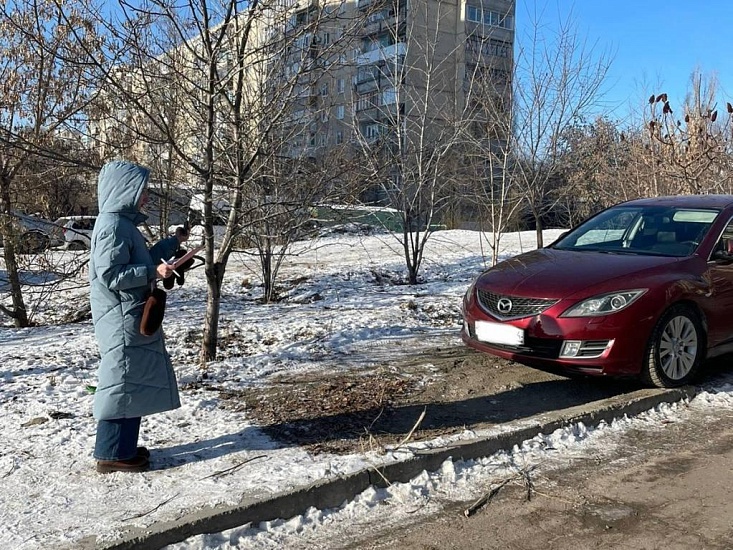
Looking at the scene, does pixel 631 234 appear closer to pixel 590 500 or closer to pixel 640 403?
pixel 640 403

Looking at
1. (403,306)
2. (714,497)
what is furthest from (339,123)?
(714,497)

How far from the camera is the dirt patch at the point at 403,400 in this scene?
14.7 ft

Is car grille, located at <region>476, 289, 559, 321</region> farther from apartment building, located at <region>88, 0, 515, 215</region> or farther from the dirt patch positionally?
apartment building, located at <region>88, 0, 515, 215</region>

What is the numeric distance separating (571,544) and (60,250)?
22.8 ft

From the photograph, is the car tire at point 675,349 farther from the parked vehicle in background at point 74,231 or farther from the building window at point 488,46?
the building window at point 488,46

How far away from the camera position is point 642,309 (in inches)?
202

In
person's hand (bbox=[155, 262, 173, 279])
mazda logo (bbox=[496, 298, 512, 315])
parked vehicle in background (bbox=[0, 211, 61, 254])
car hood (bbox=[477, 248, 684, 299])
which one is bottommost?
→ mazda logo (bbox=[496, 298, 512, 315])

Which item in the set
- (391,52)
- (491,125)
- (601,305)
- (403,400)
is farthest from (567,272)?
(391,52)

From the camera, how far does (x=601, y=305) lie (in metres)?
5.11

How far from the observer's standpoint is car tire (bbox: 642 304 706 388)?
524 centimetres

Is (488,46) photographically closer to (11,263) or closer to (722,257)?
(722,257)

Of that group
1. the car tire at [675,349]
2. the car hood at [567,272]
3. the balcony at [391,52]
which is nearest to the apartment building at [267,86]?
the balcony at [391,52]

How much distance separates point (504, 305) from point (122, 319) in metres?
3.10

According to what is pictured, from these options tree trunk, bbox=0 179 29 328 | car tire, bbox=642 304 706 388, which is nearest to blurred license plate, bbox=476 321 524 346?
car tire, bbox=642 304 706 388
